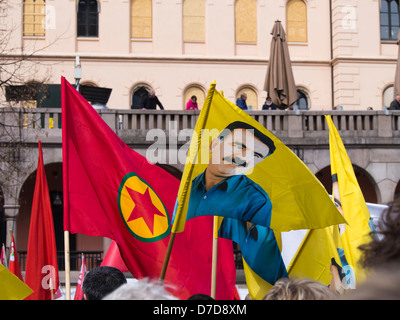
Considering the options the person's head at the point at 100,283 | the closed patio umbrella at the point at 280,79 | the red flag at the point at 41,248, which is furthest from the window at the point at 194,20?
the person's head at the point at 100,283

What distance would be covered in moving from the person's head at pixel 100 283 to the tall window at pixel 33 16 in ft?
93.1

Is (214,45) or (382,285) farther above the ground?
(214,45)

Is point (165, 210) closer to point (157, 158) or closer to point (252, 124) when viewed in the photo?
point (252, 124)

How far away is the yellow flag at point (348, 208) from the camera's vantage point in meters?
7.84

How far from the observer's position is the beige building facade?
3172 centimetres

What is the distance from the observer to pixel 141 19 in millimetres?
32250

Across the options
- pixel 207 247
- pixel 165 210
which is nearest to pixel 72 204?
pixel 165 210

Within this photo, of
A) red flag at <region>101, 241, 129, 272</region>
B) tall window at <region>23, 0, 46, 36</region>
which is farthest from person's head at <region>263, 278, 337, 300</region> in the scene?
tall window at <region>23, 0, 46, 36</region>

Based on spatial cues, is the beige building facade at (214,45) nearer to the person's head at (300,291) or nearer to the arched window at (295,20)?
the arched window at (295,20)

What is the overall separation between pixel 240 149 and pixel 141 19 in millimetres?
27044

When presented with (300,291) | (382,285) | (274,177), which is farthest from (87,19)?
(382,285)

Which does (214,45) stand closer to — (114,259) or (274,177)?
(114,259)
